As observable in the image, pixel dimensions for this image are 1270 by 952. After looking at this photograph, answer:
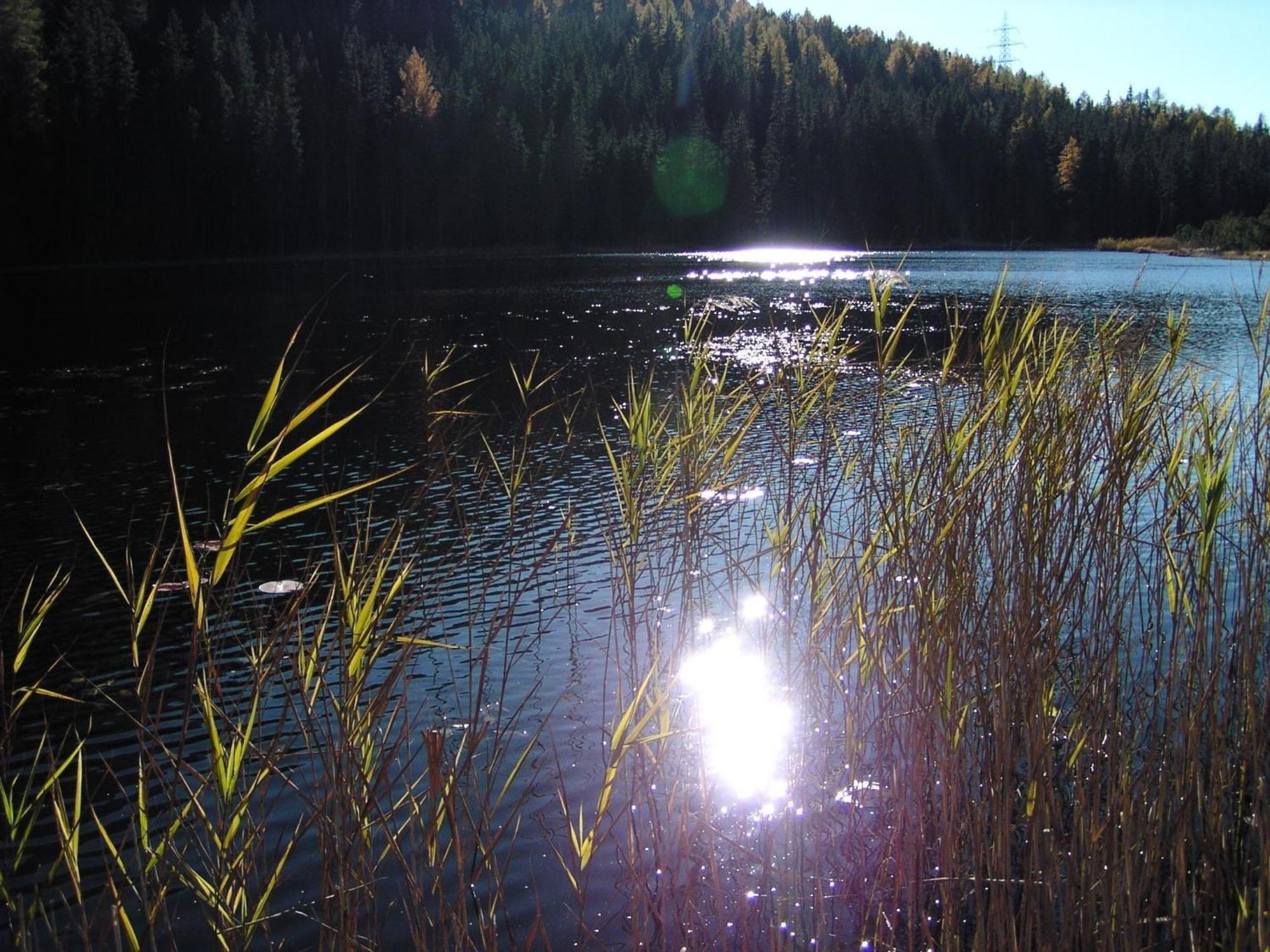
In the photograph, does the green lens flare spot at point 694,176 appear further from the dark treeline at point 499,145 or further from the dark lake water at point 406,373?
the dark lake water at point 406,373

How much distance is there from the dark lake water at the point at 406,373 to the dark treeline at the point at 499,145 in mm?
5409

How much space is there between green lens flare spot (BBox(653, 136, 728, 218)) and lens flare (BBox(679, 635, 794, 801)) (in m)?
68.7

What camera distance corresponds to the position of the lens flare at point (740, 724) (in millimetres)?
5453

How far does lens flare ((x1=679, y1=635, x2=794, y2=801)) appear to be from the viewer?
545 centimetres

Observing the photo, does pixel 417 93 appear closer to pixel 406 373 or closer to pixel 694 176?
pixel 694 176

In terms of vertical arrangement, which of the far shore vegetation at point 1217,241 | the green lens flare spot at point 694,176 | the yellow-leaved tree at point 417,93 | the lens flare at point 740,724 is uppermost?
the yellow-leaved tree at point 417,93

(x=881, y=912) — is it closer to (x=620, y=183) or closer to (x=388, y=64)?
(x=620, y=183)

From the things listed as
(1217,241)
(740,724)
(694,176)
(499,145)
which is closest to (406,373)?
(740,724)

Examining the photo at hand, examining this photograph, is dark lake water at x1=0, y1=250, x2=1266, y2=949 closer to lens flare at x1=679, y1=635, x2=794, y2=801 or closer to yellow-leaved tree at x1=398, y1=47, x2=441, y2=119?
Result: lens flare at x1=679, y1=635, x2=794, y2=801

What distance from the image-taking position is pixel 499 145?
2539 inches

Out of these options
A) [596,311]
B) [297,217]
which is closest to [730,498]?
[596,311]

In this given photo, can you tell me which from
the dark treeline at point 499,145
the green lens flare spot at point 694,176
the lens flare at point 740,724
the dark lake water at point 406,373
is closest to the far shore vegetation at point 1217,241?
the dark lake water at point 406,373

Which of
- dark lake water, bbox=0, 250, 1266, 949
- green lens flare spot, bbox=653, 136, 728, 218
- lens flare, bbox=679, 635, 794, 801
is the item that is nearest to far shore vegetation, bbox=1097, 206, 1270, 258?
dark lake water, bbox=0, 250, 1266, 949

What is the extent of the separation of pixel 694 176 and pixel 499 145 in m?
15.5
